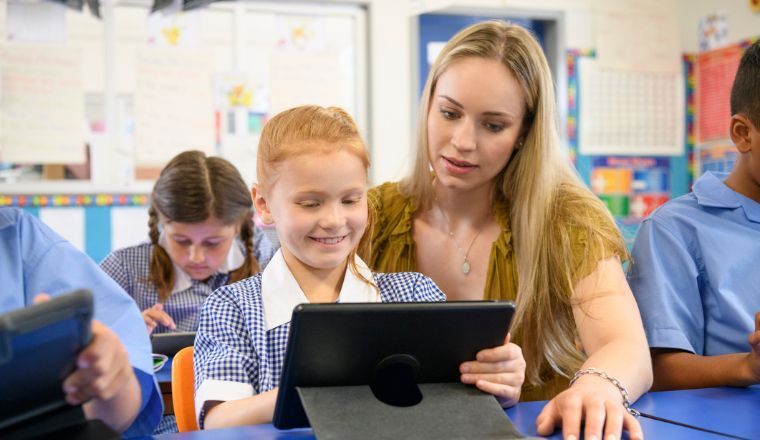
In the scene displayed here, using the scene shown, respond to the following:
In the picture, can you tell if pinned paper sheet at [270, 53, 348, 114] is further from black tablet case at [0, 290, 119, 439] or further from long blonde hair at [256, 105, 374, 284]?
black tablet case at [0, 290, 119, 439]

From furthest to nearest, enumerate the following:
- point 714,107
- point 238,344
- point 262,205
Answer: point 714,107, point 262,205, point 238,344

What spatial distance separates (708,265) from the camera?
1.49 metres

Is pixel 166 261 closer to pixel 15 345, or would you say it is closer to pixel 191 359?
pixel 191 359

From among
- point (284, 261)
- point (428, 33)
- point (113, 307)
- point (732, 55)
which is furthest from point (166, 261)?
point (732, 55)

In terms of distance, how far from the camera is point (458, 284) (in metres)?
1.61

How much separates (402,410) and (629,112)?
12.9ft

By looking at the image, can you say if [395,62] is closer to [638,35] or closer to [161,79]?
[161,79]

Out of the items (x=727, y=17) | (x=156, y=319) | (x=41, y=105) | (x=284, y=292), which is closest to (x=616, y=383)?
(x=284, y=292)

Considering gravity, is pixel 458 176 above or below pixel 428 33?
below

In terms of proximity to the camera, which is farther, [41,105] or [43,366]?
[41,105]

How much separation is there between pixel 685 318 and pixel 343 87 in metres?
2.69

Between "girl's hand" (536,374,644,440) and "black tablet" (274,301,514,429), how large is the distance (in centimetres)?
13

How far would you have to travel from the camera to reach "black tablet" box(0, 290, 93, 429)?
603 mm

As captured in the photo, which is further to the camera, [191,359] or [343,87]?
[343,87]
